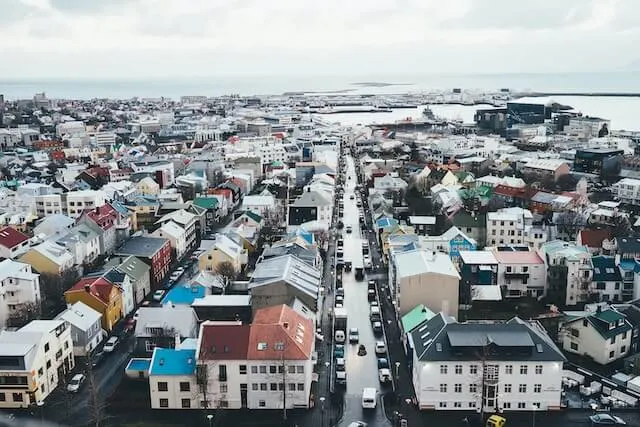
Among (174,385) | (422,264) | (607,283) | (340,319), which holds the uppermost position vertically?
(422,264)

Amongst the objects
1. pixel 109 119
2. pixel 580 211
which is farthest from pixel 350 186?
pixel 109 119

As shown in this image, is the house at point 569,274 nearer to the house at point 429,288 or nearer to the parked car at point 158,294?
the house at point 429,288

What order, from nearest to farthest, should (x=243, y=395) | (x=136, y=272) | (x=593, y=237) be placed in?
(x=243, y=395)
(x=136, y=272)
(x=593, y=237)

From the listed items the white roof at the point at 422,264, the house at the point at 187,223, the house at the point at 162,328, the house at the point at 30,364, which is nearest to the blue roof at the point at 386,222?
the white roof at the point at 422,264

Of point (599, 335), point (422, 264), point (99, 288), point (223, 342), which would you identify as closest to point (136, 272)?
point (99, 288)

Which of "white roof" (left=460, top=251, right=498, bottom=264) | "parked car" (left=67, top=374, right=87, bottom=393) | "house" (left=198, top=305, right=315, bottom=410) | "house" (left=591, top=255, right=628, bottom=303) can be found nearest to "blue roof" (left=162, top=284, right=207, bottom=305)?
"parked car" (left=67, top=374, right=87, bottom=393)

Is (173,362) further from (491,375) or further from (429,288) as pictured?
(429,288)

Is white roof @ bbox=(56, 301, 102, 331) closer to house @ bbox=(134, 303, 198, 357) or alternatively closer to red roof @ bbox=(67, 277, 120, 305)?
red roof @ bbox=(67, 277, 120, 305)
